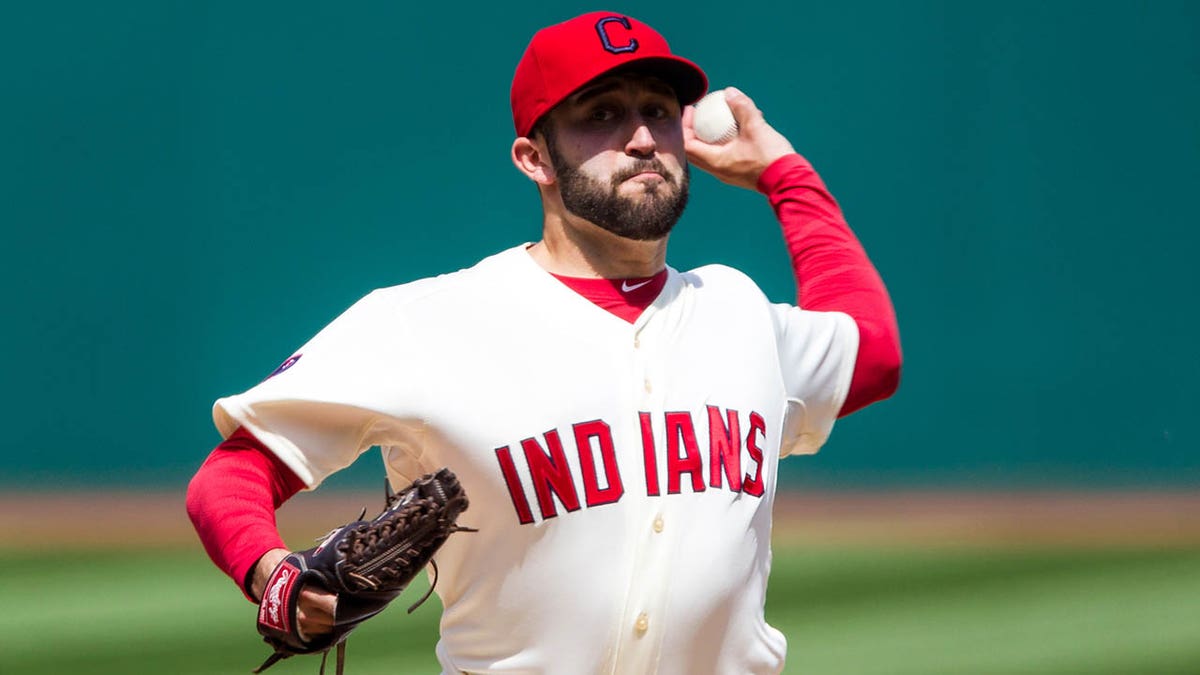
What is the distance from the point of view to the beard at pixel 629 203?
7.22ft

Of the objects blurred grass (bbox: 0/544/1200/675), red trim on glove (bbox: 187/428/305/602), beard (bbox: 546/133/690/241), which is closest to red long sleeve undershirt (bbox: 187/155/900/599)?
red trim on glove (bbox: 187/428/305/602)

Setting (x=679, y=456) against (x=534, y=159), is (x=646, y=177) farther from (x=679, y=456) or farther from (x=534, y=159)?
(x=679, y=456)

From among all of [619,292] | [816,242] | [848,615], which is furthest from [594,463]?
[848,615]

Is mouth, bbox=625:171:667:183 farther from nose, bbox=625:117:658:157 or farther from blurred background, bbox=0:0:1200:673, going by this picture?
blurred background, bbox=0:0:1200:673

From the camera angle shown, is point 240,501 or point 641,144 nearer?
point 240,501

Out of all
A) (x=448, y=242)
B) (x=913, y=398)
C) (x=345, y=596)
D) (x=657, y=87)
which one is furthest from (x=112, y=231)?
(x=345, y=596)

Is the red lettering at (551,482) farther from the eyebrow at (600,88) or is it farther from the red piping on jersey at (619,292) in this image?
the eyebrow at (600,88)

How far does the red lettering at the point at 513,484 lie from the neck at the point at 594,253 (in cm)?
35

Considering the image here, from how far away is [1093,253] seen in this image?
17.3 feet

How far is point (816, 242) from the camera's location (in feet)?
8.18

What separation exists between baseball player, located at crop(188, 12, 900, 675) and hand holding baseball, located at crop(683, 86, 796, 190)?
23cm

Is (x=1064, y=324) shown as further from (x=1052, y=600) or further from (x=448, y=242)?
(x=448, y=242)

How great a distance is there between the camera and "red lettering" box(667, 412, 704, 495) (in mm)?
2113

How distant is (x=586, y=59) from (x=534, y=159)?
0.69 feet
